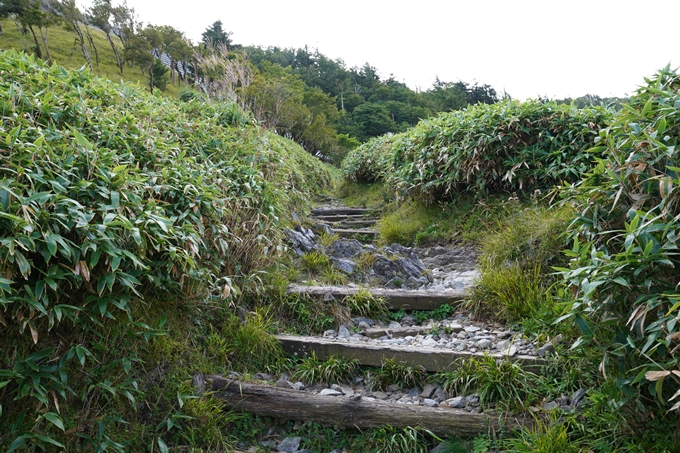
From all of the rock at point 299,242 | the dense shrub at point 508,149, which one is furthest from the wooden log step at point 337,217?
the rock at point 299,242

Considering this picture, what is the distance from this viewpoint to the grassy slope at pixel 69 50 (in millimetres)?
25364

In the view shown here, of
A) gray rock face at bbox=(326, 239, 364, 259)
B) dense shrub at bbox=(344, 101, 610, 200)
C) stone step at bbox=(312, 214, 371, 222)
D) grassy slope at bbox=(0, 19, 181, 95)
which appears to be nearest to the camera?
dense shrub at bbox=(344, 101, 610, 200)

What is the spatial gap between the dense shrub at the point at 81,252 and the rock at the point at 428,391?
4.97ft

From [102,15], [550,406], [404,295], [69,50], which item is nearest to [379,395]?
[550,406]

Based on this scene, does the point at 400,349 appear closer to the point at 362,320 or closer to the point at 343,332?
the point at 343,332

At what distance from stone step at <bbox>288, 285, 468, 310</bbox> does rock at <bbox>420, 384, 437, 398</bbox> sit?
1.02 meters

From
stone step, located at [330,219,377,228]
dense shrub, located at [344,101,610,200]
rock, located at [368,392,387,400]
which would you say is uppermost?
dense shrub, located at [344,101,610,200]

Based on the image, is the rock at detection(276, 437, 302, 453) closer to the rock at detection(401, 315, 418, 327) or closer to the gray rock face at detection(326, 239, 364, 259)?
the rock at detection(401, 315, 418, 327)

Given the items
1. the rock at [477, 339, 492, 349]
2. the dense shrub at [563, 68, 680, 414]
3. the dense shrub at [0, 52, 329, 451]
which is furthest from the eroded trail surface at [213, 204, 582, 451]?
the dense shrub at [0, 52, 329, 451]

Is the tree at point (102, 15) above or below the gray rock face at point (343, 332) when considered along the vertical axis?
above

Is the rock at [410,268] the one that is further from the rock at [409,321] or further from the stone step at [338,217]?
the stone step at [338,217]

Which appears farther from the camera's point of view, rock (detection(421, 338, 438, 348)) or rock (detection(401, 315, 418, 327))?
rock (detection(401, 315, 418, 327))

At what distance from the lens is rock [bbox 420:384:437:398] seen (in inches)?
110

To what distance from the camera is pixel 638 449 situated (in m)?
1.83
